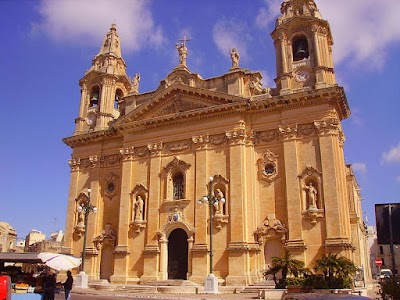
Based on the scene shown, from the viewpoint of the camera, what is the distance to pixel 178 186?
3070 centimetres

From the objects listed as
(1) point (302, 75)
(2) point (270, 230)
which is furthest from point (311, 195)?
(1) point (302, 75)

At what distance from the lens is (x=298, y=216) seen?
2581 centimetres

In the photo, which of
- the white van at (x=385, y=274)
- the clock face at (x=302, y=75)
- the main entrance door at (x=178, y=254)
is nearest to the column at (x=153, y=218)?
the main entrance door at (x=178, y=254)

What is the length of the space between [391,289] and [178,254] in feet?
63.5

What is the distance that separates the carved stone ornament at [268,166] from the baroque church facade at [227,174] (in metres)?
0.07

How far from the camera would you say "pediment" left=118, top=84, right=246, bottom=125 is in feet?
97.5

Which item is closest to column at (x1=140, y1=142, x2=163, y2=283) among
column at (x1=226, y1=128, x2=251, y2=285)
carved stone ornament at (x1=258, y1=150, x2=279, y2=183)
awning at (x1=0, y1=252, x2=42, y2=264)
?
column at (x1=226, y1=128, x2=251, y2=285)

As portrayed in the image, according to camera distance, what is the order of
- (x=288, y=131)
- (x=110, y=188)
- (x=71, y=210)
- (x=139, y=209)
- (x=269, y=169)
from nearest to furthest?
(x=288, y=131) → (x=269, y=169) → (x=139, y=209) → (x=110, y=188) → (x=71, y=210)

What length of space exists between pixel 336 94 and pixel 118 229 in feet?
59.1

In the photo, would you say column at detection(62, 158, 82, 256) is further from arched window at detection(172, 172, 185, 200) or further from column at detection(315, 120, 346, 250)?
column at detection(315, 120, 346, 250)

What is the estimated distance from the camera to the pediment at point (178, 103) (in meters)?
29.7

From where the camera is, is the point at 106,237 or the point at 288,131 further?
the point at 106,237

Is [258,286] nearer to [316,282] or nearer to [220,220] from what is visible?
[220,220]

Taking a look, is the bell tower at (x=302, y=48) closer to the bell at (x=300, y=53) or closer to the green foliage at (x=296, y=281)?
the bell at (x=300, y=53)
